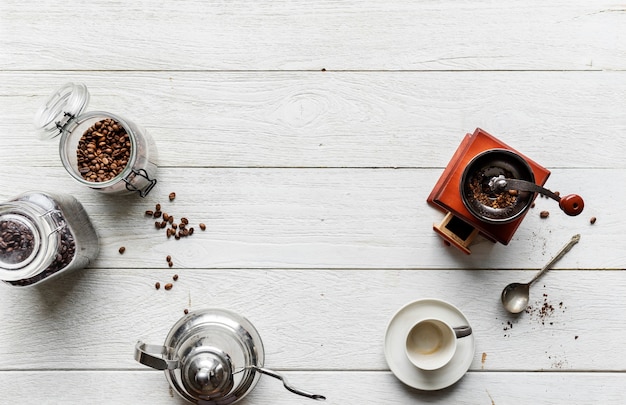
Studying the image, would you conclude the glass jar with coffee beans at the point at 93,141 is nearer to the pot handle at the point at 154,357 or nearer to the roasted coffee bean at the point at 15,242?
the roasted coffee bean at the point at 15,242

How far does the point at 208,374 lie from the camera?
1201 mm

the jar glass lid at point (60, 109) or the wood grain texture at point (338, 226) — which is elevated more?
the jar glass lid at point (60, 109)

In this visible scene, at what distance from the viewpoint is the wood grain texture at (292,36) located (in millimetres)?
1412

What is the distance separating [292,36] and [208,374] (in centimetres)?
76

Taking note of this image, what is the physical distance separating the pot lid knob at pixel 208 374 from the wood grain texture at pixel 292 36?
0.64 m

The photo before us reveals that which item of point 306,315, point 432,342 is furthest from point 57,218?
point 432,342

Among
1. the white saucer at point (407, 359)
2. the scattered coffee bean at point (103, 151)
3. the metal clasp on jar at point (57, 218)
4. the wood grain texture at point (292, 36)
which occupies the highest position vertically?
the wood grain texture at point (292, 36)

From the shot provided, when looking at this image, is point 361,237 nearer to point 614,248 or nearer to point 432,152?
point 432,152

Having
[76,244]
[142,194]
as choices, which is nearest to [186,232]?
[142,194]

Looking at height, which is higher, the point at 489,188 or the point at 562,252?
the point at 489,188

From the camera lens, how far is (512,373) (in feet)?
4.58

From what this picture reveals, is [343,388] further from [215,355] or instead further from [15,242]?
[15,242]

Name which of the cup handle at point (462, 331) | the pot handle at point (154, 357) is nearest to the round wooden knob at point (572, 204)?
the cup handle at point (462, 331)

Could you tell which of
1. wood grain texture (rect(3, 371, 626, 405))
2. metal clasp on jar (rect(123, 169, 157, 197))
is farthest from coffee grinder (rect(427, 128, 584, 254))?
metal clasp on jar (rect(123, 169, 157, 197))
